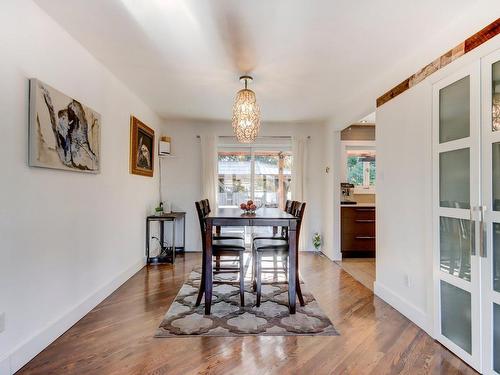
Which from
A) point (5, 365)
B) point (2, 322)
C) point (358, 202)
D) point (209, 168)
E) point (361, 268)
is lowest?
point (361, 268)

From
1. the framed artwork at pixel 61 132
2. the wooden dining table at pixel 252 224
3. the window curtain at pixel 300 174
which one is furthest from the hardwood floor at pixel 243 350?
the window curtain at pixel 300 174

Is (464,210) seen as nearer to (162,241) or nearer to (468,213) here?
(468,213)

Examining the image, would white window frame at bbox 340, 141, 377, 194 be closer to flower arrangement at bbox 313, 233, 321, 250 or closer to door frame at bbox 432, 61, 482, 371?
flower arrangement at bbox 313, 233, 321, 250

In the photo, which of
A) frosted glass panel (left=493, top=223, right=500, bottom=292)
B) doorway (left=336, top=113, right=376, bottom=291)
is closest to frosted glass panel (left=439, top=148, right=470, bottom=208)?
frosted glass panel (left=493, top=223, right=500, bottom=292)

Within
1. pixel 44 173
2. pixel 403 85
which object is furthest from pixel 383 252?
pixel 44 173

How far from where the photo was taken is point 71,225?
8.45 ft

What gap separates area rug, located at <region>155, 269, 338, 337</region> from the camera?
8.15ft

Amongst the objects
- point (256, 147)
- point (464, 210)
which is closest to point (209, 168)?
point (256, 147)

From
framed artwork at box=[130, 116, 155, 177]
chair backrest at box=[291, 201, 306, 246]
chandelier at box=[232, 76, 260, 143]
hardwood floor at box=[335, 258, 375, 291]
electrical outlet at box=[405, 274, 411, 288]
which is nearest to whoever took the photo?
electrical outlet at box=[405, 274, 411, 288]

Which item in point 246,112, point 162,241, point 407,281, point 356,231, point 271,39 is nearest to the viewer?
point 271,39

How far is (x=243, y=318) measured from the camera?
2.75 meters

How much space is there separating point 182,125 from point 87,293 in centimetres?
347

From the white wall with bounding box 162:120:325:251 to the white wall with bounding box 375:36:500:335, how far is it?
2.33 m

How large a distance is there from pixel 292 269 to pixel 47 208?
201cm
